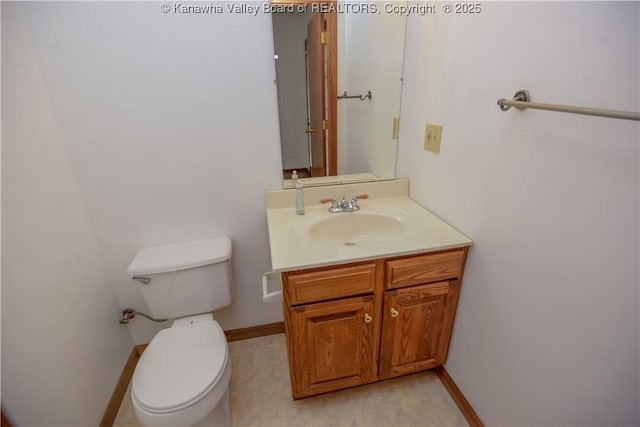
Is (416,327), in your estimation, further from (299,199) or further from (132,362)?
(132,362)

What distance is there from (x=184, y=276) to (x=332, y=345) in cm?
74

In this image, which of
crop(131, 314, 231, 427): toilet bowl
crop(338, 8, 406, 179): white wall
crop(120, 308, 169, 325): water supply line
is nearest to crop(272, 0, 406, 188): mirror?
crop(338, 8, 406, 179): white wall

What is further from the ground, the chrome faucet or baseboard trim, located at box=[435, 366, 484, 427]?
the chrome faucet

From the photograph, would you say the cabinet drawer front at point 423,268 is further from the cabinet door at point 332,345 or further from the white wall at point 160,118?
the white wall at point 160,118

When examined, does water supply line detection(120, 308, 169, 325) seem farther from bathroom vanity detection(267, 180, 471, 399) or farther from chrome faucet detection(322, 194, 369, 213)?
chrome faucet detection(322, 194, 369, 213)

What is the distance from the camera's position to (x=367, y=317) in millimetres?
1178

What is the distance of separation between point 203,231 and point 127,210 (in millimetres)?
350

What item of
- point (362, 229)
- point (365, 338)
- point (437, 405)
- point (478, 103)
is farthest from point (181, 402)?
point (478, 103)

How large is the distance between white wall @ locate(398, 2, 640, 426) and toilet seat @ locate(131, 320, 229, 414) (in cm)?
107

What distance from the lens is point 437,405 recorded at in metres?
1.38

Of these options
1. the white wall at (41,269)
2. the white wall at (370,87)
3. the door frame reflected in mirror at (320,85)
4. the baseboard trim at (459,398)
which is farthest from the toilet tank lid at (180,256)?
the baseboard trim at (459,398)

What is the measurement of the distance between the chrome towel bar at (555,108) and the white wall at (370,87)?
0.70 meters

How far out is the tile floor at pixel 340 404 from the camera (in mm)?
1333

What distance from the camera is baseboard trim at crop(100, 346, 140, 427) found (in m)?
1.33
